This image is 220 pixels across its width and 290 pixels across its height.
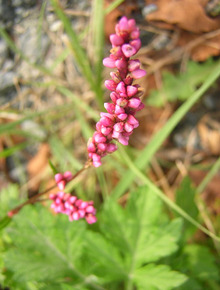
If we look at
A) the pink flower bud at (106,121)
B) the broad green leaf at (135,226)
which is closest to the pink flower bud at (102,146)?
the pink flower bud at (106,121)

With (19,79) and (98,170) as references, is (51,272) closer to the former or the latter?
(98,170)

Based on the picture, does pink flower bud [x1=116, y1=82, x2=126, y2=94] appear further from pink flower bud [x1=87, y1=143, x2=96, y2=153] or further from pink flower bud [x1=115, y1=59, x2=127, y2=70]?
pink flower bud [x1=87, y1=143, x2=96, y2=153]

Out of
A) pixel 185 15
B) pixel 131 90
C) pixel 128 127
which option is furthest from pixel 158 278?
pixel 185 15

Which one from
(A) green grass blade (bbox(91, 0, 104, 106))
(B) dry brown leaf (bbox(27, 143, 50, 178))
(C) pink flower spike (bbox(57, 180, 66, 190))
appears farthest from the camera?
(B) dry brown leaf (bbox(27, 143, 50, 178))

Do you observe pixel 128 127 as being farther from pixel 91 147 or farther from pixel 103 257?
pixel 103 257

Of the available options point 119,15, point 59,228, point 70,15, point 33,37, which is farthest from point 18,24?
point 59,228

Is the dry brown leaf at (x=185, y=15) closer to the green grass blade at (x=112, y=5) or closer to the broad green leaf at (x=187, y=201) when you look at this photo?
the green grass blade at (x=112, y=5)

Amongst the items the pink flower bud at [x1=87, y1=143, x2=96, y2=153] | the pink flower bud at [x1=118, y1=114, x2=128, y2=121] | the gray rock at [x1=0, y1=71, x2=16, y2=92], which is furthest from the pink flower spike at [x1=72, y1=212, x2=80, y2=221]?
the gray rock at [x1=0, y1=71, x2=16, y2=92]
